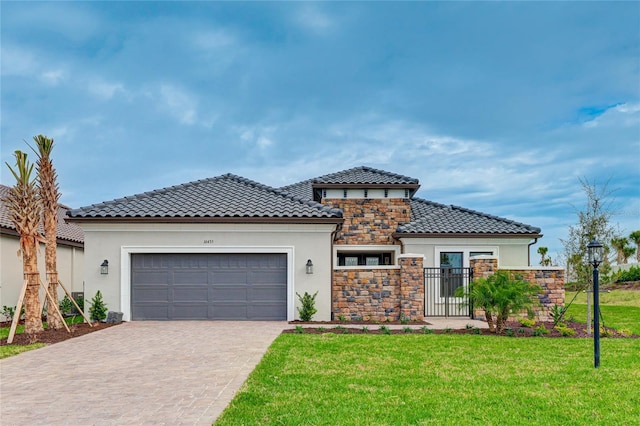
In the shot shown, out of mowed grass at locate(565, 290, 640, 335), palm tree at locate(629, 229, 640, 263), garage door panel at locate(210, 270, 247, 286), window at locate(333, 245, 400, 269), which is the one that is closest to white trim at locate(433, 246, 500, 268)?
window at locate(333, 245, 400, 269)

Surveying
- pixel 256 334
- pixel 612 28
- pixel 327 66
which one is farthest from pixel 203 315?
pixel 612 28

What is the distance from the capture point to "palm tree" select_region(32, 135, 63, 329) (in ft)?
44.5

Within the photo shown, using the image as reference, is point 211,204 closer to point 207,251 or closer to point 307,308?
point 207,251

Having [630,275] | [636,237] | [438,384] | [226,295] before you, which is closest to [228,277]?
[226,295]

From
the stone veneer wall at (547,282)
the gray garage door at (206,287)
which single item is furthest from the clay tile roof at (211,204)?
the stone veneer wall at (547,282)

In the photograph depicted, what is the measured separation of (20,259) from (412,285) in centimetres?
1413

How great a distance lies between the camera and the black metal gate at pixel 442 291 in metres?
17.7

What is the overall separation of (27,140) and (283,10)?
7.87 meters

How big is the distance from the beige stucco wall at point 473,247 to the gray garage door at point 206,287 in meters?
5.78

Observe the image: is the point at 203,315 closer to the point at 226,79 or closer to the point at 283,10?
the point at 226,79

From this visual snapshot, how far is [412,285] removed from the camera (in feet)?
52.2

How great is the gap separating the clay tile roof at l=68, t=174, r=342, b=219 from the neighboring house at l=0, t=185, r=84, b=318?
1932 mm

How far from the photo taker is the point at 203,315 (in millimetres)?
15664

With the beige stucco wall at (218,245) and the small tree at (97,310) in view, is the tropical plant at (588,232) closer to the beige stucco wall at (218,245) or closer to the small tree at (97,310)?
the beige stucco wall at (218,245)
